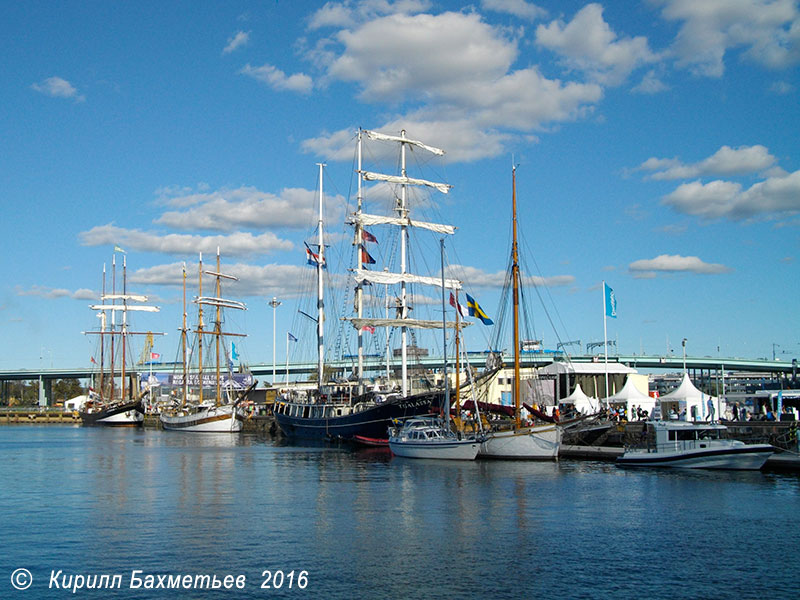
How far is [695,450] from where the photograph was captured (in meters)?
48.8

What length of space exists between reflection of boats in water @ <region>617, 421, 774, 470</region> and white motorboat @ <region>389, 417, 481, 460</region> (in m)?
11.1

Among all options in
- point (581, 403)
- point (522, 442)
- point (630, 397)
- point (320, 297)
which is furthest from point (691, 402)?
point (320, 297)

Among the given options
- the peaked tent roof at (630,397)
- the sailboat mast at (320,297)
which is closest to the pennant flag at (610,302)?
the peaked tent roof at (630,397)

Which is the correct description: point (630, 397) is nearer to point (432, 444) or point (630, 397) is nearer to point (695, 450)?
point (432, 444)

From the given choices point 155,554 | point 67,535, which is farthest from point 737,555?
point 67,535

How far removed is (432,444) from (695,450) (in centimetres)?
1899

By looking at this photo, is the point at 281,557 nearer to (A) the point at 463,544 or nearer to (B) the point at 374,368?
(A) the point at 463,544

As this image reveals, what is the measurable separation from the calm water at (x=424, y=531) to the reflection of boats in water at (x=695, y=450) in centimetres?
142

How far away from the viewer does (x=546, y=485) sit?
4359 centimetres

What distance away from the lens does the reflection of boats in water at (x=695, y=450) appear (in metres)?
47.2

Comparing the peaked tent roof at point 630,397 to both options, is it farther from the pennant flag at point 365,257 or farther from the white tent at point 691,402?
the pennant flag at point 365,257

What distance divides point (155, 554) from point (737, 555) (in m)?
19.9

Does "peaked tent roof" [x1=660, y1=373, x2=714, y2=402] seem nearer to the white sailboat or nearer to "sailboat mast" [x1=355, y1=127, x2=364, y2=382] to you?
the white sailboat

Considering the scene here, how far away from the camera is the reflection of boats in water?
47.2m
